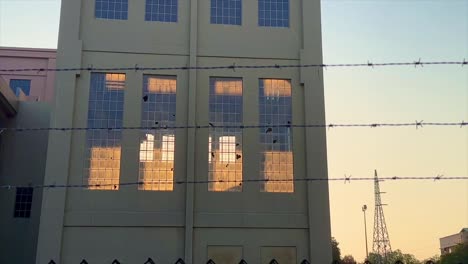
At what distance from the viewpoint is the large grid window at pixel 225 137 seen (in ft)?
79.3

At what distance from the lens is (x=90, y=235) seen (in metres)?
23.2

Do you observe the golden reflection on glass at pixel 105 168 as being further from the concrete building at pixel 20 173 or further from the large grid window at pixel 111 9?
the large grid window at pixel 111 9

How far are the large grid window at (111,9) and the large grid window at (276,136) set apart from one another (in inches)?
278

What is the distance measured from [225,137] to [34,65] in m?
21.3

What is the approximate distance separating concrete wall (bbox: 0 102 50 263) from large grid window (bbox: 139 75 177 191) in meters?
7.25

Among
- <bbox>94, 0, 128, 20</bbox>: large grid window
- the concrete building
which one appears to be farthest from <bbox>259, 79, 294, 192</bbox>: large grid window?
the concrete building

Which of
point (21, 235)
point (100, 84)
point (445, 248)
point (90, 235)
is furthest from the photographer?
point (445, 248)

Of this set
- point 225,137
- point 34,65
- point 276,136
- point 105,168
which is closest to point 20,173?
point 105,168

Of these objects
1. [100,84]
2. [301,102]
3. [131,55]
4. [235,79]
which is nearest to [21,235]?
[100,84]

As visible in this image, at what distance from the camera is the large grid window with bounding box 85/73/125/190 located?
23812 mm

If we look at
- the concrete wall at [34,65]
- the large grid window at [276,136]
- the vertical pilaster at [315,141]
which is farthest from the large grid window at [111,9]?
the concrete wall at [34,65]

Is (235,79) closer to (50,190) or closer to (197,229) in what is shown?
(197,229)

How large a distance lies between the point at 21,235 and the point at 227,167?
11.1m

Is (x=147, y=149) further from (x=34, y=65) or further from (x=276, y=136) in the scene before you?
(x=34, y=65)
